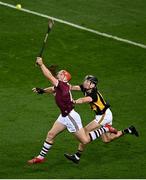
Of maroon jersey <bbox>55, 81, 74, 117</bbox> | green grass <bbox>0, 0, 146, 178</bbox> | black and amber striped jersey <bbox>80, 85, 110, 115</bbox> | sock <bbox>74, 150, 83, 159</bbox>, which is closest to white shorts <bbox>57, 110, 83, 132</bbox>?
maroon jersey <bbox>55, 81, 74, 117</bbox>

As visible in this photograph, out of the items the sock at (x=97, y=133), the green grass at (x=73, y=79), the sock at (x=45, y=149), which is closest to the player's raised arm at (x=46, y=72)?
the sock at (x=45, y=149)

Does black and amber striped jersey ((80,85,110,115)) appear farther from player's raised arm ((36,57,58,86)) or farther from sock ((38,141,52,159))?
sock ((38,141,52,159))

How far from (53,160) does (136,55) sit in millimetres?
9565

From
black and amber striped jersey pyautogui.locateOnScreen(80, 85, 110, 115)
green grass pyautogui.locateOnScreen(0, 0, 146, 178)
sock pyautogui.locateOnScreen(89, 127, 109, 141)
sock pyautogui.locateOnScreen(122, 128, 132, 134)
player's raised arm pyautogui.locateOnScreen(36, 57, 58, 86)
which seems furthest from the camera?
sock pyautogui.locateOnScreen(122, 128, 132, 134)

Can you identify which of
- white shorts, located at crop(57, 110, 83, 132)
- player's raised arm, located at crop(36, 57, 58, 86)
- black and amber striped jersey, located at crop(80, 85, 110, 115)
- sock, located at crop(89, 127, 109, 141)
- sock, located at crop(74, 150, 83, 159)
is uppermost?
player's raised arm, located at crop(36, 57, 58, 86)

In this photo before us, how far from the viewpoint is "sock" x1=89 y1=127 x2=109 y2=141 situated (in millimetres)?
19078

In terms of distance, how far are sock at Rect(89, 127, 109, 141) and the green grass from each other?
59 cm

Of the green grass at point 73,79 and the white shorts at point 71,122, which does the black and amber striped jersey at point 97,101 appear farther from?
the green grass at point 73,79

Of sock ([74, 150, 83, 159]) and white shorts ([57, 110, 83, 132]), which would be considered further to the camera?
sock ([74, 150, 83, 159])

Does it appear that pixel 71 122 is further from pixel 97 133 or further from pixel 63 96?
pixel 97 133

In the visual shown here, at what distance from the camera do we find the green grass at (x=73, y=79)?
18797 millimetres

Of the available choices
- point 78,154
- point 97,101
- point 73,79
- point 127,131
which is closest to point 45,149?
point 78,154

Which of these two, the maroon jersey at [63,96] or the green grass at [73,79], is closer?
the maroon jersey at [63,96]

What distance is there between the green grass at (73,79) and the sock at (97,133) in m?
0.59
